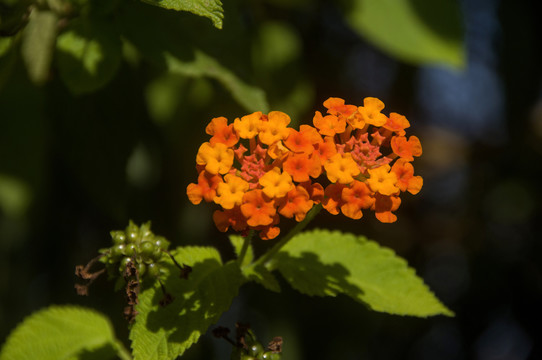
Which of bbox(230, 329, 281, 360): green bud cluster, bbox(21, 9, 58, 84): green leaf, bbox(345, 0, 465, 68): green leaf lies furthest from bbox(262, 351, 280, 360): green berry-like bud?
bbox(345, 0, 465, 68): green leaf

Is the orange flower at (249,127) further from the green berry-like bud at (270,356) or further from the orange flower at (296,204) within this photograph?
the green berry-like bud at (270,356)

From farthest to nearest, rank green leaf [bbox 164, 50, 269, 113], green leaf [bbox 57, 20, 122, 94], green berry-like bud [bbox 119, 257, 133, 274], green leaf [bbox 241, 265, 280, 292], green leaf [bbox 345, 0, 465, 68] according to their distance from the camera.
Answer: green leaf [bbox 345, 0, 465, 68]
green leaf [bbox 164, 50, 269, 113]
green leaf [bbox 57, 20, 122, 94]
green leaf [bbox 241, 265, 280, 292]
green berry-like bud [bbox 119, 257, 133, 274]

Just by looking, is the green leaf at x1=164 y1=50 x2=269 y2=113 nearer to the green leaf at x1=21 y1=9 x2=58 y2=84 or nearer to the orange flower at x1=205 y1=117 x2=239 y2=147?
the green leaf at x1=21 y1=9 x2=58 y2=84

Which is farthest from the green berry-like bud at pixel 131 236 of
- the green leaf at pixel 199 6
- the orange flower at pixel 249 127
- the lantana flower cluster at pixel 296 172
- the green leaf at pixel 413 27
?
the green leaf at pixel 413 27

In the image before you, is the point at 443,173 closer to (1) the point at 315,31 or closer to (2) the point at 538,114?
(2) the point at 538,114

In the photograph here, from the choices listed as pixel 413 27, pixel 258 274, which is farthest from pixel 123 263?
pixel 413 27

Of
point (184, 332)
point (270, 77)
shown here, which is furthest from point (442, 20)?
point (184, 332)

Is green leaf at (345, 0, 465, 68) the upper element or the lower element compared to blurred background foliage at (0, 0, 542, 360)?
upper
